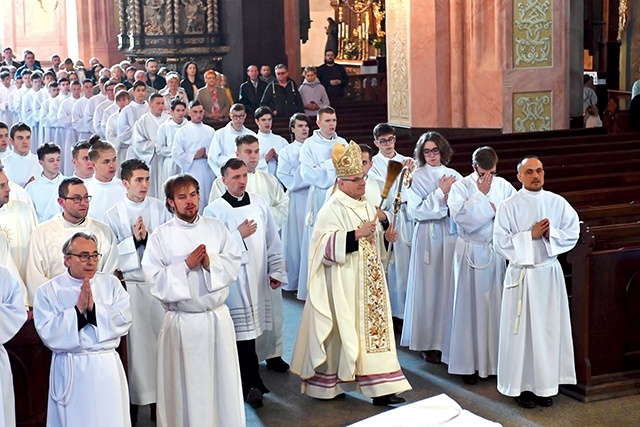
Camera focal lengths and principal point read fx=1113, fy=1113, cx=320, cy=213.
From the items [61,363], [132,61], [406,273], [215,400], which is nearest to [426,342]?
[406,273]

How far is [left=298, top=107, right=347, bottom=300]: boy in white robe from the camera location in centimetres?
1084

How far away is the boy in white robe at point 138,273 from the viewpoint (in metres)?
7.31

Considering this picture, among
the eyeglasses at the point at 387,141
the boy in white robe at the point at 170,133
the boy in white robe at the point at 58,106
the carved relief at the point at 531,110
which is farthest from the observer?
the boy in white robe at the point at 58,106

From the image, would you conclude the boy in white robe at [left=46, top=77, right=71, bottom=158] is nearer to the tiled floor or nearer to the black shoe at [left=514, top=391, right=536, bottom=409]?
the tiled floor

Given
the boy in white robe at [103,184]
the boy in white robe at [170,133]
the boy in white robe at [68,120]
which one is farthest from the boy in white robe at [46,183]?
the boy in white robe at [68,120]

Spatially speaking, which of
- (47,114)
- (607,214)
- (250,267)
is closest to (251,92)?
(47,114)

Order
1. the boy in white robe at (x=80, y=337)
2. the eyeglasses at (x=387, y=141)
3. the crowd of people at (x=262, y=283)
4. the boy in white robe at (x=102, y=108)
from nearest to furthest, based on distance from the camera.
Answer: the boy in white robe at (x=80, y=337) < the crowd of people at (x=262, y=283) < the eyeglasses at (x=387, y=141) < the boy in white robe at (x=102, y=108)

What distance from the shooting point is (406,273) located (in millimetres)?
9891

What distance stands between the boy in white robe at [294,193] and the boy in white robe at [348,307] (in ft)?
12.6

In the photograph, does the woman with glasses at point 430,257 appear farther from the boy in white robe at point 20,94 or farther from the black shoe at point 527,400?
the boy in white robe at point 20,94

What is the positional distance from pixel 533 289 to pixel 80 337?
314 cm

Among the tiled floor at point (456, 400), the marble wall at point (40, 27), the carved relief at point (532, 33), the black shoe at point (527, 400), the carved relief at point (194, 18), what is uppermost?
the marble wall at point (40, 27)

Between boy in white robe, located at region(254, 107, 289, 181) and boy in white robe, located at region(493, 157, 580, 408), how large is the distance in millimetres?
4819

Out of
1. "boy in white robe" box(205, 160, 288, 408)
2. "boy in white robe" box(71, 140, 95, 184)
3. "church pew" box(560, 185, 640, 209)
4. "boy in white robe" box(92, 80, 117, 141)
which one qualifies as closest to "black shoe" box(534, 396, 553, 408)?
"boy in white robe" box(205, 160, 288, 408)
